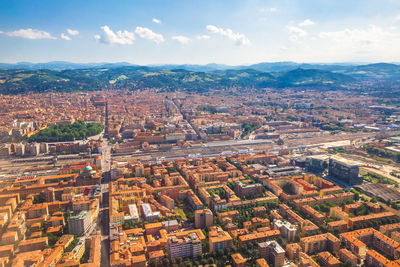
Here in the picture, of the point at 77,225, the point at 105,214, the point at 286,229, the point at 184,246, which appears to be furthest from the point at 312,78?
the point at 77,225

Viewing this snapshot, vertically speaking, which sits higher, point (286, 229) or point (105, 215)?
point (286, 229)

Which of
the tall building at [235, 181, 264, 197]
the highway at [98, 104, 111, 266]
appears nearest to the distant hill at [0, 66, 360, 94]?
the highway at [98, 104, 111, 266]

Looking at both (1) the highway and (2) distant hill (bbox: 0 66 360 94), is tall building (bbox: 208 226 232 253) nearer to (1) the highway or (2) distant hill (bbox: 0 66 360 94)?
(1) the highway

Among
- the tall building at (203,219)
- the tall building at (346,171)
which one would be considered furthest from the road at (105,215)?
the tall building at (346,171)

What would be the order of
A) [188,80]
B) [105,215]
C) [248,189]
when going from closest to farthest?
1. [105,215]
2. [248,189]
3. [188,80]

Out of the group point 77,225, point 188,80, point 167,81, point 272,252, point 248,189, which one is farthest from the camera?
point 188,80

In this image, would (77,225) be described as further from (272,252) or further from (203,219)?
Result: (272,252)

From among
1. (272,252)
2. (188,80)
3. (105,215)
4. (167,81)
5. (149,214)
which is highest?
(188,80)
